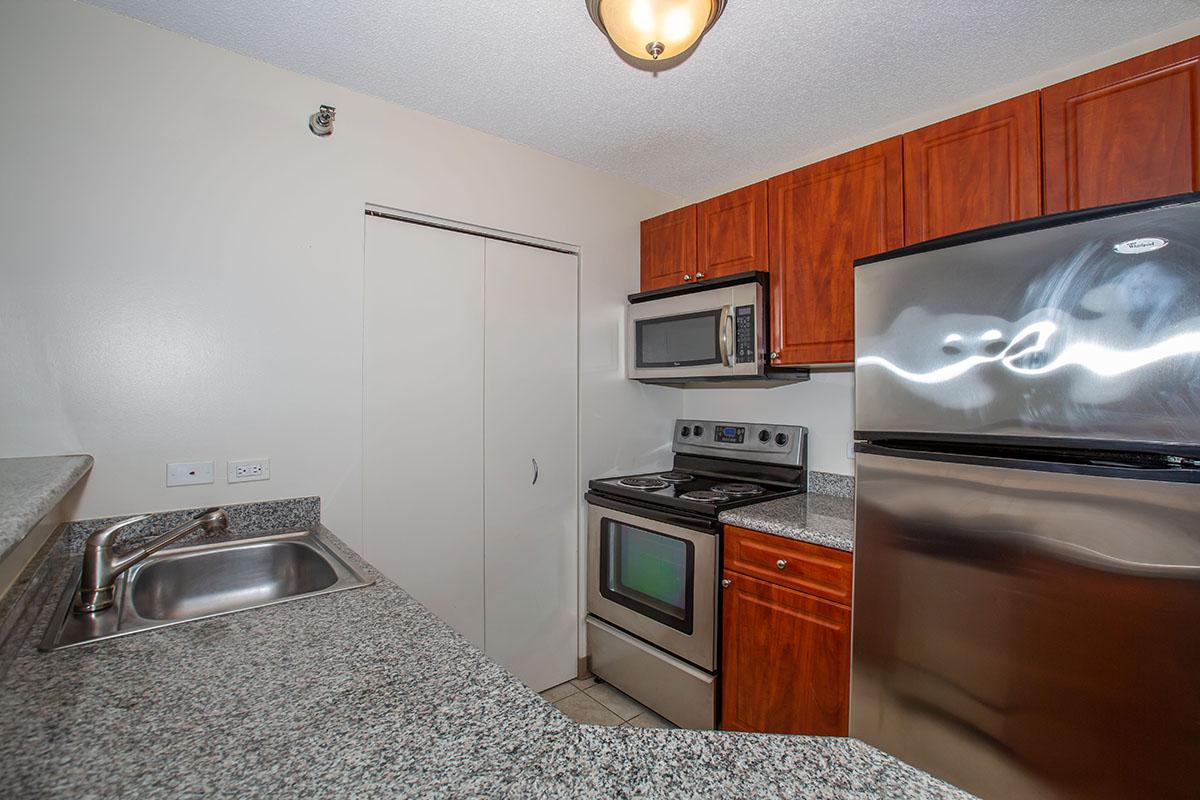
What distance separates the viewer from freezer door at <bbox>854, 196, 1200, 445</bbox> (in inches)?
43.5

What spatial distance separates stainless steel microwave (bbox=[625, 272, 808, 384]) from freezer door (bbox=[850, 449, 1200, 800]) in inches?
32.9

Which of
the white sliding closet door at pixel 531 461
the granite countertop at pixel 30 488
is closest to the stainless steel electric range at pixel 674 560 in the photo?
the white sliding closet door at pixel 531 461

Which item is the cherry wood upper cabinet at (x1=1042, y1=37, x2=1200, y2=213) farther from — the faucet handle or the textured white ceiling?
the faucet handle

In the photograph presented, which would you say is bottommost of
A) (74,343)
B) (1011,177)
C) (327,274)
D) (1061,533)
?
(1061,533)

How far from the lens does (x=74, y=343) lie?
1.58m

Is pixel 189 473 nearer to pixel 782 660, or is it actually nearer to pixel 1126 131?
pixel 782 660

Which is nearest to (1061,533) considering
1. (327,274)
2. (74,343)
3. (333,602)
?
(333,602)

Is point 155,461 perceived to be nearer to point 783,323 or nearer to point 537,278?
point 537,278

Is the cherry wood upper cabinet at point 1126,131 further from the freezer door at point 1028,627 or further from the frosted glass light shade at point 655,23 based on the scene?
the frosted glass light shade at point 655,23

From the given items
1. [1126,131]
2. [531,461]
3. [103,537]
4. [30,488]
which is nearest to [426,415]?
[531,461]

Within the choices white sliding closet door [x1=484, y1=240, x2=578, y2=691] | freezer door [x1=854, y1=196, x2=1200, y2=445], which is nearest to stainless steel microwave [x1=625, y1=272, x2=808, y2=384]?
white sliding closet door [x1=484, y1=240, x2=578, y2=691]

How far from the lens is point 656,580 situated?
232 centimetres

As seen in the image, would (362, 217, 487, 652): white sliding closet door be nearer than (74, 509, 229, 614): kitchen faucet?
No

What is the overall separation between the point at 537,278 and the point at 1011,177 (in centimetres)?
182
